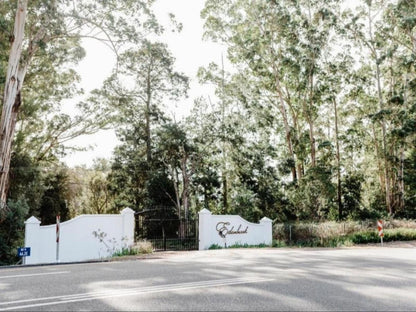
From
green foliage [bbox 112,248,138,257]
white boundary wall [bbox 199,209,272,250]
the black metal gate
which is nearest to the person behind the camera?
green foliage [bbox 112,248,138,257]

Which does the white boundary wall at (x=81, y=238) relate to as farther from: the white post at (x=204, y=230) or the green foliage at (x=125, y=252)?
the white post at (x=204, y=230)

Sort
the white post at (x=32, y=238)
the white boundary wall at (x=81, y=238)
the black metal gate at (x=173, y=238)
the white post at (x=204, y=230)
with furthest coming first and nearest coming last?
the white post at (x=204, y=230) → the black metal gate at (x=173, y=238) → the white boundary wall at (x=81, y=238) → the white post at (x=32, y=238)

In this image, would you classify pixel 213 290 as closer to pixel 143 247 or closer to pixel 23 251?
pixel 23 251

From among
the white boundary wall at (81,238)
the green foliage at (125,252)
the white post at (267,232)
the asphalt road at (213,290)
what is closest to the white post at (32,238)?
the white boundary wall at (81,238)

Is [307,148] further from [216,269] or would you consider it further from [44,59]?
[216,269]

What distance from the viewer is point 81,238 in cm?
1520

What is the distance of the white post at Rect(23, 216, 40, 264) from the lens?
13.7 m

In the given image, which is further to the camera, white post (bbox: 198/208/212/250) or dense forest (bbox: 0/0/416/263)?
dense forest (bbox: 0/0/416/263)

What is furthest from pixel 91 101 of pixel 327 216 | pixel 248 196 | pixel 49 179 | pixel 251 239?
pixel 327 216

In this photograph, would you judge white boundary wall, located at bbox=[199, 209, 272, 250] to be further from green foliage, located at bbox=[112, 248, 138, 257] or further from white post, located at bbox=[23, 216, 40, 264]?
white post, located at bbox=[23, 216, 40, 264]

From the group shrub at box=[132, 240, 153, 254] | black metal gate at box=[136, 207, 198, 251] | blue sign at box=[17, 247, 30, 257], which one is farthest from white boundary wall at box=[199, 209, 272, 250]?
blue sign at box=[17, 247, 30, 257]

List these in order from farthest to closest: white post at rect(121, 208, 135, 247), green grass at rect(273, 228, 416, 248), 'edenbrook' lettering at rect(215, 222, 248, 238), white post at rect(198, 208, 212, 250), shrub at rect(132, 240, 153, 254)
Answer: green grass at rect(273, 228, 416, 248), 'edenbrook' lettering at rect(215, 222, 248, 238), white post at rect(198, 208, 212, 250), white post at rect(121, 208, 135, 247), shrub at rect(132, 240, 153, 254)

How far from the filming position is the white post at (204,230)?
18234mm

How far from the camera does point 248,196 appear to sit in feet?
87.5
